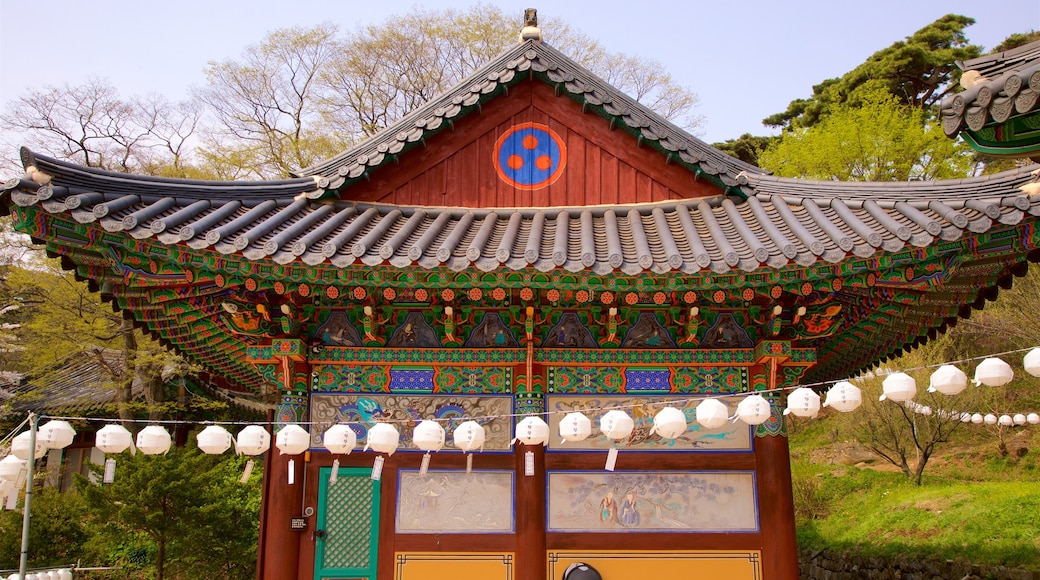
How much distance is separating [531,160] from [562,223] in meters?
1.25

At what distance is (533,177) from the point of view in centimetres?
855

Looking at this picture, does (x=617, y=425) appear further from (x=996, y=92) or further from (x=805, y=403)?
(x=996, y=92)

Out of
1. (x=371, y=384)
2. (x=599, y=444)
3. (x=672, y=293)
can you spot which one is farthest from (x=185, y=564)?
(x=672, y=293)

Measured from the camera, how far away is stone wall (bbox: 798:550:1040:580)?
13.4 m

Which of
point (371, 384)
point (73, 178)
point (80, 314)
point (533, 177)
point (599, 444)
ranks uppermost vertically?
point (80, 314)

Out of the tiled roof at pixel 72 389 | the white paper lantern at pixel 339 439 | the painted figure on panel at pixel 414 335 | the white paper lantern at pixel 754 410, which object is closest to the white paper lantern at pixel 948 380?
the white paper lantern at pixel 754 410

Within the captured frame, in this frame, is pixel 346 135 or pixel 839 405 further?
pixel 346 135

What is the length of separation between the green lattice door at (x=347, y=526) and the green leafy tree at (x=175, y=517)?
383 inches

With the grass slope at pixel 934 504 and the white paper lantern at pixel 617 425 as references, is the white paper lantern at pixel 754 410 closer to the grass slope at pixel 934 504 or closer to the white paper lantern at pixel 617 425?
the white paper lantern at pixel 617 425

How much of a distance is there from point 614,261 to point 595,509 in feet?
8.62

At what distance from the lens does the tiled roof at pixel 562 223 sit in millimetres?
5980

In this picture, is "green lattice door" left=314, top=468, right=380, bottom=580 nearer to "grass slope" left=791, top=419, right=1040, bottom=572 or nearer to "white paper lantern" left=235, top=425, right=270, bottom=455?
"white paper lantern" left=235, top=425, right=270, bottom=455

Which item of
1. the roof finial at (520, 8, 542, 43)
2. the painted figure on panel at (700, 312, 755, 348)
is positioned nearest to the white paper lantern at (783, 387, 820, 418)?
the painted figure on panel at (700, 312, 755, 348)

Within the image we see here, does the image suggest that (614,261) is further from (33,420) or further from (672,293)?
(33,420)
